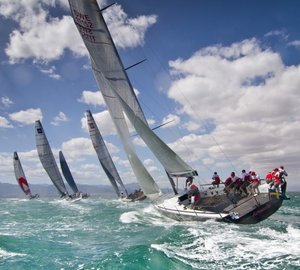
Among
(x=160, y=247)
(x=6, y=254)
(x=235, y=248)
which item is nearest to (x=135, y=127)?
(x=160, y=247)

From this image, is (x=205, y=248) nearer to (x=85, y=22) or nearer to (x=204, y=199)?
(x=204, y=199)

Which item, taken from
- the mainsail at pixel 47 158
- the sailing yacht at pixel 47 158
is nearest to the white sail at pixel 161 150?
the sailing yacht at pixel 47 158

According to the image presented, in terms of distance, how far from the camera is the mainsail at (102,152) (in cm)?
4594

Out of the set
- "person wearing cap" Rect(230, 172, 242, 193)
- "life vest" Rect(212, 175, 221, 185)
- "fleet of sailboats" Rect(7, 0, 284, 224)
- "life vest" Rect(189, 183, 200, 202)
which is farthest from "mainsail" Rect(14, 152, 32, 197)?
"person wearing cap" Rect(230, 172, 242, 193)

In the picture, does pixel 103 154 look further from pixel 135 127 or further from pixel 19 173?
pixel 135 127

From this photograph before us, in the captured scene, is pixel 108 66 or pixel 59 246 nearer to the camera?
pixel 59 246

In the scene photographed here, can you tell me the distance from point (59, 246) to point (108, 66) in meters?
12.3

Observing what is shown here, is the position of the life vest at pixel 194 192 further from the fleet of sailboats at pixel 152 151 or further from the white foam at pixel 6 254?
the white foam at pixel 6 254

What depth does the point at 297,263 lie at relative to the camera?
9.56 meters

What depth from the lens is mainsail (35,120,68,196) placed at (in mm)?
50156

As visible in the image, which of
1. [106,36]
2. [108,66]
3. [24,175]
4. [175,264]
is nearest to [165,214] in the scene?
[175,264]

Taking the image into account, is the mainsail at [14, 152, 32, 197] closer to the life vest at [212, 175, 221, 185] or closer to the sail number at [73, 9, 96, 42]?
the sail number at [73, 9, 96, 42]

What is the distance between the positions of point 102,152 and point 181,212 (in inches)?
1197

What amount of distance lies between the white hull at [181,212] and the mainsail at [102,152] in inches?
1056
